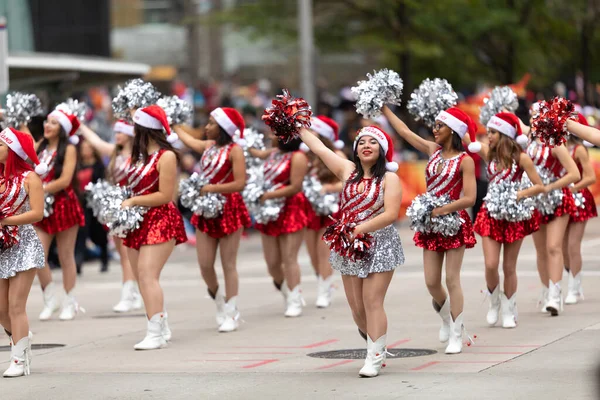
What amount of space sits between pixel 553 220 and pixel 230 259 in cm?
309

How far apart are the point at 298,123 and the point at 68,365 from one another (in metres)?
2.69

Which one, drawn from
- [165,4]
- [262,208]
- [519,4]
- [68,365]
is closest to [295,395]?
[68,365]

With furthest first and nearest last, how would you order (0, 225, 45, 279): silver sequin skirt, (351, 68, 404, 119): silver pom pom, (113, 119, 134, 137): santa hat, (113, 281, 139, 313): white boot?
(113, 281, 139, 313): white boot
(113, 119, 134, 137): santa hat
(351, 68, 404, 119): silver pom pom
(0, 225, 45, 279): silver sequin skirt

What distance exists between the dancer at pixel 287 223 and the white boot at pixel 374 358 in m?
3.67

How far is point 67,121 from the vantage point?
12.7m

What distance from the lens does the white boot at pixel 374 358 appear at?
901cm

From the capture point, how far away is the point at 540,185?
36.9ft

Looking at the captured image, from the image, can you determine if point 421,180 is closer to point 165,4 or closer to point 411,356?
point 411,356

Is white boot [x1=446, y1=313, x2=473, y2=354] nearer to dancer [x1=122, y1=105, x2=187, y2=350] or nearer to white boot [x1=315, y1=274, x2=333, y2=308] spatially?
dancer [x1=122, y1=105, x2=187, y2=350]

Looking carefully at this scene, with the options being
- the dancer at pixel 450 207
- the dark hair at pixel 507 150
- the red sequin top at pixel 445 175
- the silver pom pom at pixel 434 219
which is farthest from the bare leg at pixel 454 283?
the dark hair at pixel 507 150

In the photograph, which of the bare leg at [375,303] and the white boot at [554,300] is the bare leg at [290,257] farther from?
the bare leg at [375,303]

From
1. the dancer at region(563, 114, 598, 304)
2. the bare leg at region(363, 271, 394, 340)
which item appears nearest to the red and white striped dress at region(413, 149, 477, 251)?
the bare leg at region(363, 271, 394, 340)

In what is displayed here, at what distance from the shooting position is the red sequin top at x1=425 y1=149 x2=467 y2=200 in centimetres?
1005

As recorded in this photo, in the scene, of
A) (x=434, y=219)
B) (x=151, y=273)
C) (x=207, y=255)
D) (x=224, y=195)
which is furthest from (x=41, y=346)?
(x=434, y=219)
